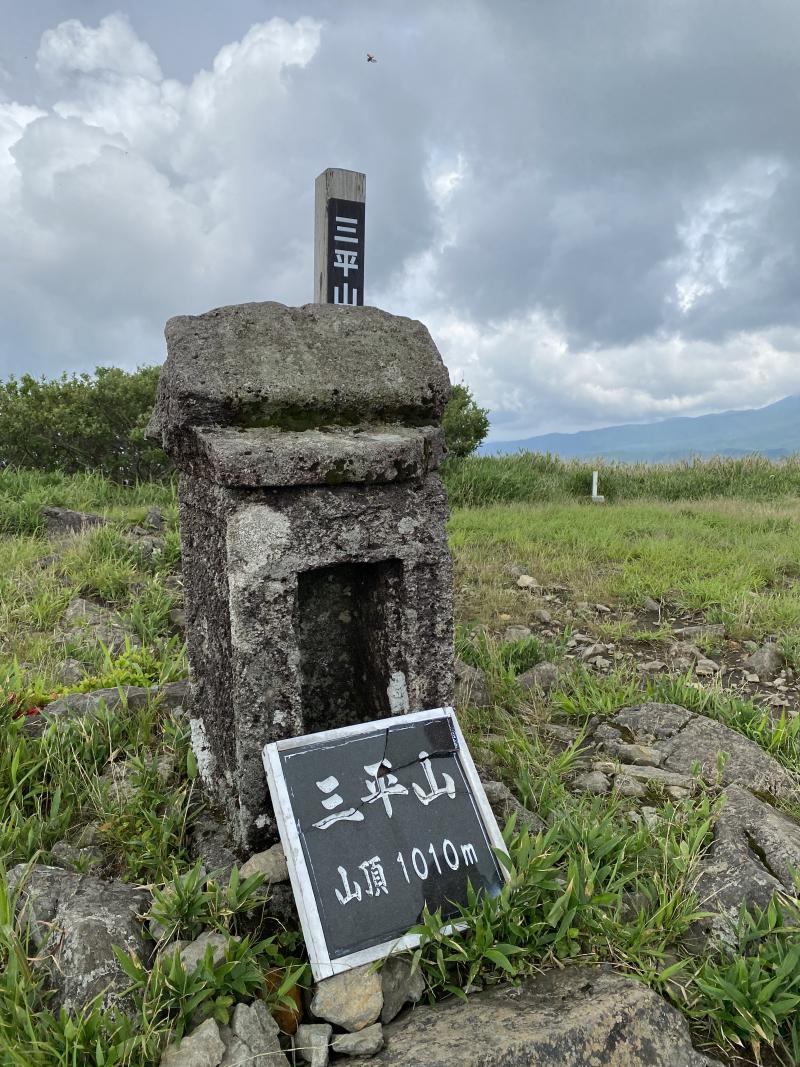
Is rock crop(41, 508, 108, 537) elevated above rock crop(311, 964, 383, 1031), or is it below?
above

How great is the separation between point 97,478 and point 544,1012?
783 cm

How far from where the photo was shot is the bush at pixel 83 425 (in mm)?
9688

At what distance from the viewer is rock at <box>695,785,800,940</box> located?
221 centimetres

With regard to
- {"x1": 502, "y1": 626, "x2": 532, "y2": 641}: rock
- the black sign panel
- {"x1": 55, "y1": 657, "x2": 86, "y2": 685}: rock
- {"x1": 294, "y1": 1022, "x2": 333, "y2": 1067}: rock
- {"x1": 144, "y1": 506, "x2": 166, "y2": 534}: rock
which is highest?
the black sign panel

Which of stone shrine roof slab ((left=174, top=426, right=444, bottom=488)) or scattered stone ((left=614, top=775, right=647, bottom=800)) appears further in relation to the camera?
scattered stone ((left=614, top=775, right=647, bottom=800))

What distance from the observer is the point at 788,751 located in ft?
10.8

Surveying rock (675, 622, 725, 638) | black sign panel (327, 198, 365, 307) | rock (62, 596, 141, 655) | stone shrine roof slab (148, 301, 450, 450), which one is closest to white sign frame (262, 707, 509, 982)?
stone shrine roof slab (148, 301, 450, 450)

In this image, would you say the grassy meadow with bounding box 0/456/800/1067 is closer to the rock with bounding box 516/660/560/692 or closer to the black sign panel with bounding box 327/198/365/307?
the rock with bounding box 516/660/560/692

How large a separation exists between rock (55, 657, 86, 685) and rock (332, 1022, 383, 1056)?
2.39 m

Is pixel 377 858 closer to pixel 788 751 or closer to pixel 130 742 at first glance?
pixel 130 742

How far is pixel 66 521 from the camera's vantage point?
6211 mm

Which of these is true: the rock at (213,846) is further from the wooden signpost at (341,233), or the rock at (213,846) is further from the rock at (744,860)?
the wooden signpost at (341,233)

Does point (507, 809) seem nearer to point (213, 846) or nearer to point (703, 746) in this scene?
point (213, 846)

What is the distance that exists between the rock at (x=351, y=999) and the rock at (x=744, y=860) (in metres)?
1.00
